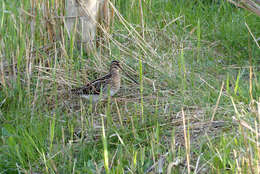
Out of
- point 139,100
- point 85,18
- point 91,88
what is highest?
point 85,18

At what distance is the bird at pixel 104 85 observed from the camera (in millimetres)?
4402

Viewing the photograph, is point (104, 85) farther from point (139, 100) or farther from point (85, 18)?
point (85, 18)

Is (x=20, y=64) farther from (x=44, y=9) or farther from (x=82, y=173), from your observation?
(x=82, y=173)

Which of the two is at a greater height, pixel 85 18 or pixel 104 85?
pixel 85 18

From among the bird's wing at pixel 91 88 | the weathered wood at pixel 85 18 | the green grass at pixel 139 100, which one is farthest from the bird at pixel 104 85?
the weathered wood at pixel 85 18

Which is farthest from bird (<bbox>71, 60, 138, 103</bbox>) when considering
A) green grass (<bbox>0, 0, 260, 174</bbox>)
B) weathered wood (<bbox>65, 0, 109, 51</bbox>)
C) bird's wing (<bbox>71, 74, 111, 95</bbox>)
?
weathered wood (<bbox>65, 0, 109, 51</bbox>)

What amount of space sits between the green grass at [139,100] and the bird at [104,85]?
13 cm

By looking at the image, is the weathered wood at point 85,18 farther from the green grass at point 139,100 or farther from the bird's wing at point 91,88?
the bird's wing at point 91,88

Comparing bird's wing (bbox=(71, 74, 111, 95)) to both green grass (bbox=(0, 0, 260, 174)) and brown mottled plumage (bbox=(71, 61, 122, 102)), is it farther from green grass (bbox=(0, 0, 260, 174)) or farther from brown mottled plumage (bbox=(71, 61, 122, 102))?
green grass (bbox=(0, 0, 260, 174))

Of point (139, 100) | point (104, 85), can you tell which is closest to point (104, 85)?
point (104, 85)

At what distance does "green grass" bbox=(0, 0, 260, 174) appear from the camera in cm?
318

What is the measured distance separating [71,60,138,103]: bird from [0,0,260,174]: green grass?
0.43ft

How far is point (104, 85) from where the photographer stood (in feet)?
15.1

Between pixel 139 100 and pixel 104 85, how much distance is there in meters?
0.42
